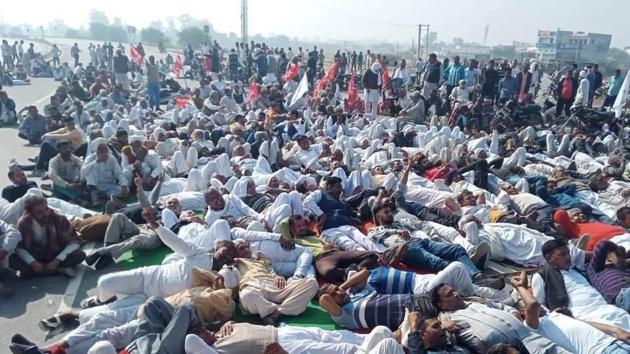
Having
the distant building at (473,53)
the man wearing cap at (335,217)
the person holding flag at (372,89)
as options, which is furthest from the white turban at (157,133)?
the distant building at (473,53)

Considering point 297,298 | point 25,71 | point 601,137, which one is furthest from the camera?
point 25,71

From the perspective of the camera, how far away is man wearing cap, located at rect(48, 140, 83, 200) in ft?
22.9

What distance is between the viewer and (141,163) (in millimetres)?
7656

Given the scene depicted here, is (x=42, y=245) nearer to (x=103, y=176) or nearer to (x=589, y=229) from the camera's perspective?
(x=103, y=176)

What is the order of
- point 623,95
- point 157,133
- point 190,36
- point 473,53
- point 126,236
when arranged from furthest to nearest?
point 473,53
point 190,36
point 623,95
point 157,133
point 126,236

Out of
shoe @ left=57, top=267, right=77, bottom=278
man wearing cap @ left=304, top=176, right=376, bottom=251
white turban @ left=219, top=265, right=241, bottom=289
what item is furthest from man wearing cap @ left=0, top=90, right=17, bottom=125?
white turban @ left=219, top=265, right=241, bottom=289

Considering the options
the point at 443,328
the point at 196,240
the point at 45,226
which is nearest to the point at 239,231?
the point at 196,240

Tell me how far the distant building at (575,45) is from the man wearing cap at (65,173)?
4584 cm

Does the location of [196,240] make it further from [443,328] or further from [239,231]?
[443,328]

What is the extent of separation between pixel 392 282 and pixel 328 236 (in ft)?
4.75

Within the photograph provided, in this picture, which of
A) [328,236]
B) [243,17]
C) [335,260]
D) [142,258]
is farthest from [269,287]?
[243,17]

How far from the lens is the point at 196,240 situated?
526 centimetres

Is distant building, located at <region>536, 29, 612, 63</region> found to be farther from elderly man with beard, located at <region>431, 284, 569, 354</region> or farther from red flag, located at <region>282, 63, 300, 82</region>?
elderly man with beard, located at <region>431, 284, 569, 354</region>

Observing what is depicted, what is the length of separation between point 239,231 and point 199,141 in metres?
4.48
